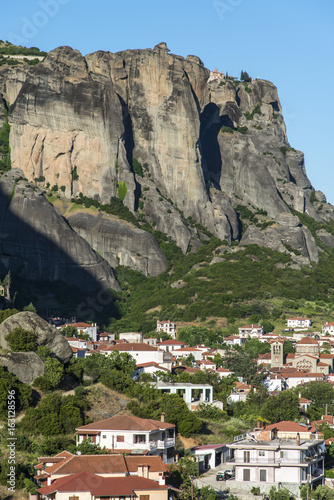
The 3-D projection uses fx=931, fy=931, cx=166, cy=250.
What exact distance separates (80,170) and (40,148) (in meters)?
7.66

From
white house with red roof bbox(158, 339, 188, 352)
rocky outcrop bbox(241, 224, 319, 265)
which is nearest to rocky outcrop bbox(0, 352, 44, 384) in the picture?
white house with red roof bbox(158, 339, 188, 352)

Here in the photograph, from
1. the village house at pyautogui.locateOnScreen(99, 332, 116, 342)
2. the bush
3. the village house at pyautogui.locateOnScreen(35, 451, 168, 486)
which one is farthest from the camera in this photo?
the village house at pyautogui.locateOnScreen(99, 332, 116, 342)

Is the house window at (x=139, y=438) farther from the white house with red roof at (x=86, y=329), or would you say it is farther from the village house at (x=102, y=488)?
the white house with red roof at (x=86, y=329)

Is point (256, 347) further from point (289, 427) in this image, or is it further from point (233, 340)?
point (289, 427)

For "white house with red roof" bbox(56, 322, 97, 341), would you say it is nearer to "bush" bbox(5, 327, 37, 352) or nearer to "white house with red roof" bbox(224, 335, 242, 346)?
"white house with red roof" bbox(224, 335, 242, 346)

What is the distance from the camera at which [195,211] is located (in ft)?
532

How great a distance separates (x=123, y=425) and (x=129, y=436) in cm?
86

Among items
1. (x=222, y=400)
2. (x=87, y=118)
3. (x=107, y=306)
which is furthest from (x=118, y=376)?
(x=87, y=118)

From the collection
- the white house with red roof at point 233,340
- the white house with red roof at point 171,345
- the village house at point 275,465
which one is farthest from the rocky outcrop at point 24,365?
the white house with red roof at point 233,340

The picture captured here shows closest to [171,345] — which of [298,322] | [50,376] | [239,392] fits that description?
[298,322]

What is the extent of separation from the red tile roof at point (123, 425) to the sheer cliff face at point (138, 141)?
101 meters

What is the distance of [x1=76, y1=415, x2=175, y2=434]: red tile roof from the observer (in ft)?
173

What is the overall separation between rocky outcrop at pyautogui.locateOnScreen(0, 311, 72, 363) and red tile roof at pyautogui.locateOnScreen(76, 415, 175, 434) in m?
9.68

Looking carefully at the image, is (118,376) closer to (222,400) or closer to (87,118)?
(222,400)
